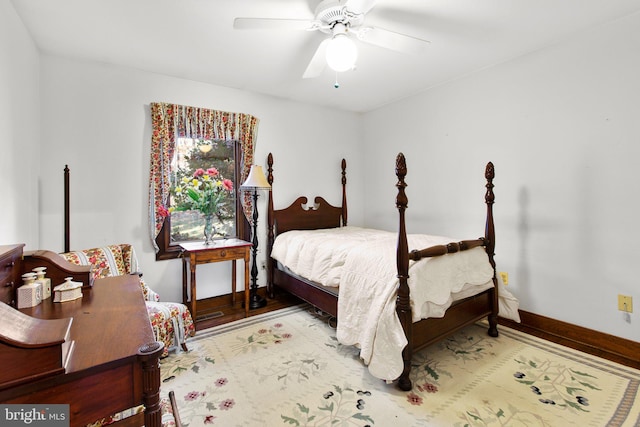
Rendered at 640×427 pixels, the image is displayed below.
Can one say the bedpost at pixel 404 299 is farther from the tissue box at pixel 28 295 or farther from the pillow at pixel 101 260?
the pillow at pixel 101 260

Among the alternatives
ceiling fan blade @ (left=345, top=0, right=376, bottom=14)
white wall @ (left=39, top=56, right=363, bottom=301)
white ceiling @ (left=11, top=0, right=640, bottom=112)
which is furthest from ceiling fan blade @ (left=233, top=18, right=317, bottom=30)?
white wall @ (left=39, top=56, right=363, bottom=301)

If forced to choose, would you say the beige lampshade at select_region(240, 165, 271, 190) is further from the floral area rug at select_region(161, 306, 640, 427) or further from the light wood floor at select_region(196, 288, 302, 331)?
the floral area rug at select_region(161, 306, 640, 427)

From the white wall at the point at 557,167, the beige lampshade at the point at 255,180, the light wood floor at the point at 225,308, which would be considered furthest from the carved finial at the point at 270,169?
the white wall at the point at 557,167

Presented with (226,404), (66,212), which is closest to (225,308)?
(226,404)

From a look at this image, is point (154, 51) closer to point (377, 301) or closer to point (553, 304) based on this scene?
point (377, 301)

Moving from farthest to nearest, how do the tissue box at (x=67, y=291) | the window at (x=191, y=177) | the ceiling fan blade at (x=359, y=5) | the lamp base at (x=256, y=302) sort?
the lamp base at (x=256, y=302), the window at (x=191, y=177), the ceiling fan blade at (x=359, y=5), the tissue box at (x=67, y=291)

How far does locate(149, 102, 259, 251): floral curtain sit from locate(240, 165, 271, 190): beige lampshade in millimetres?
432

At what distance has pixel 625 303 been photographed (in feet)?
7.34

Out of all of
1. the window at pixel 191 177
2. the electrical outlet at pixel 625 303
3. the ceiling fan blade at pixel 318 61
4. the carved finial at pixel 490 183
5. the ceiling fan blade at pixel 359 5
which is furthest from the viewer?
the window at pixel 191 177

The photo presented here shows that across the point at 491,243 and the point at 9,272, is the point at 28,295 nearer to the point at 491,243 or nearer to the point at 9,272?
the point at 9,272

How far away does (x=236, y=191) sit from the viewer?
139 inches

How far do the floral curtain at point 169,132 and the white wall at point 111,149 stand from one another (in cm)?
9

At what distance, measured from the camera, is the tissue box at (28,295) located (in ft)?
3.97

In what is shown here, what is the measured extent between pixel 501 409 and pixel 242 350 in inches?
70.2
